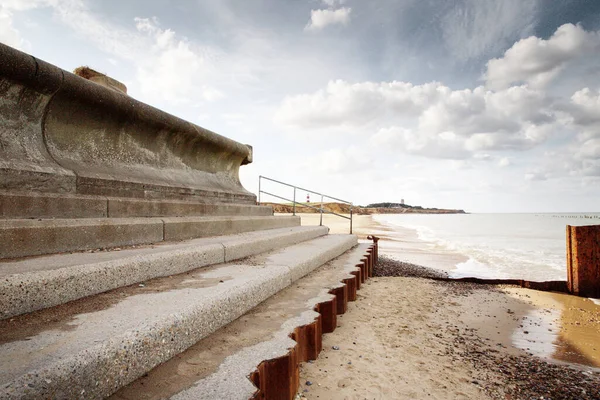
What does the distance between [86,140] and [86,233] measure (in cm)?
175

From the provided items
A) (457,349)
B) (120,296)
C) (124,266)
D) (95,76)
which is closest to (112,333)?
(120,296)

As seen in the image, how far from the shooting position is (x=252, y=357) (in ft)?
6.11

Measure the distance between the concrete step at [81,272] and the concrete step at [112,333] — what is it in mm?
72

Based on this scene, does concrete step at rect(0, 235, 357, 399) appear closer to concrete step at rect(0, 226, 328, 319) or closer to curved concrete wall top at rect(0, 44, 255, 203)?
concrete step at rect(0, 226, 328, 319)

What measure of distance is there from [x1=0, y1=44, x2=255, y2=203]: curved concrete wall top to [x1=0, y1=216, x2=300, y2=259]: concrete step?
708 millimetres

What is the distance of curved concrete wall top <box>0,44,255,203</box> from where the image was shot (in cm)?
323

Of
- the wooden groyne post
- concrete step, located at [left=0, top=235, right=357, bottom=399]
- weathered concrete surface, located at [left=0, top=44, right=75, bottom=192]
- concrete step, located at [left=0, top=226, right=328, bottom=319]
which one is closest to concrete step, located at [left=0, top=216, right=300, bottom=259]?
concrete step, located at [left=0, top=226, right=328, bottom=319]

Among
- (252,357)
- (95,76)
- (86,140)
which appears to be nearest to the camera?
(252,357)

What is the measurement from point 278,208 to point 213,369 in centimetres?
3663

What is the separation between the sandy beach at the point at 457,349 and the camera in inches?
97.5

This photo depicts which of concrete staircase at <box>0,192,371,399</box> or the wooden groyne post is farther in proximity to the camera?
the wooden groyne post

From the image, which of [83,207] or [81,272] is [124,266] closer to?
[81,272]

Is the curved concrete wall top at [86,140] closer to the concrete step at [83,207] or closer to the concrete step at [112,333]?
the concrete step at [83,207]

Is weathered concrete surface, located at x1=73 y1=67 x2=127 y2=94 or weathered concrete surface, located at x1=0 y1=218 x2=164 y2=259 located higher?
weathered concrete surface, located at x1=73 y1=67 x2=127 y2=94
